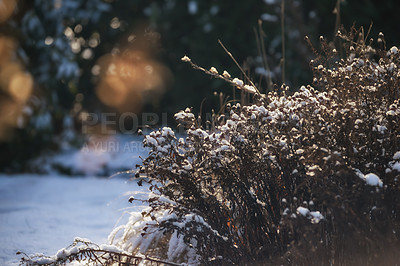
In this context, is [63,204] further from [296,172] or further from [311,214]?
[311,214]

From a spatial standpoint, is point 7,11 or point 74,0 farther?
point 74,0

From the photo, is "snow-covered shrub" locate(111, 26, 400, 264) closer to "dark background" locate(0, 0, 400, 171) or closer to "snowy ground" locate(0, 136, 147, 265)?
"snowy ground" locate(0, 136, 147, 265)

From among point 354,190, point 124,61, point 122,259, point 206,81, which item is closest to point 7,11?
point 124,61

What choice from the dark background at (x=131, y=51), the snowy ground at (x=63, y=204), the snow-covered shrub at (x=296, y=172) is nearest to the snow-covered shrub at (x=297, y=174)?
the snow-covered shrub at (x=296, y=172)

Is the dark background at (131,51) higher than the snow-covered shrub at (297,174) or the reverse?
higher

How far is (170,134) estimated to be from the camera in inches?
95.9

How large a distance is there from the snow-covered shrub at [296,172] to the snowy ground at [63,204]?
0.47m

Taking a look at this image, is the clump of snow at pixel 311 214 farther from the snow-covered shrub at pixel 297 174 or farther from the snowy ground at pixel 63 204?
the snowy ground at pixel 63 204

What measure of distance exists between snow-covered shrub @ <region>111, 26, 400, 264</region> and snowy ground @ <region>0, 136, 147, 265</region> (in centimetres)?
47

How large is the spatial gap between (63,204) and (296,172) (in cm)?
423

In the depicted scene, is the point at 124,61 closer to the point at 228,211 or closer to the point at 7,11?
the point at 7,11

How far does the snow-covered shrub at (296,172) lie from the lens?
2123mm

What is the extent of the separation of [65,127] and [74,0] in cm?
297

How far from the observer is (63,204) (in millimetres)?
5723
